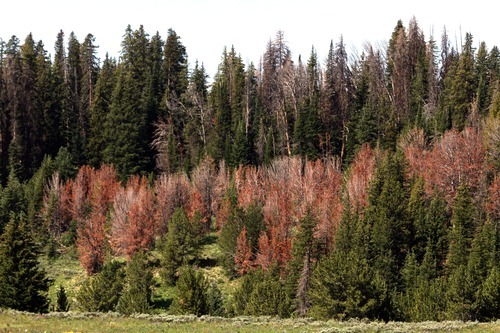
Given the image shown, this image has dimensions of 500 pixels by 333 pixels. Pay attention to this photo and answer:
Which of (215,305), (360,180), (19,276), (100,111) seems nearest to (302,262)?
(215,305)

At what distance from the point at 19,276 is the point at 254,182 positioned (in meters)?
38.0

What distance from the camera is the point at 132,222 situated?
67.1 metres

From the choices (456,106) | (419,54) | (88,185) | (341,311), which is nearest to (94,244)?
(88,185)

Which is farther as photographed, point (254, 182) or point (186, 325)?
point (254, 182)

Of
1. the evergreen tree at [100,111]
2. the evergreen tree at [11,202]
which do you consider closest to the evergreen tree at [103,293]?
the evergreen tree at [11,202]

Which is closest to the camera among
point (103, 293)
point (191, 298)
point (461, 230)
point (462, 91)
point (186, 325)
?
point (186, 325)

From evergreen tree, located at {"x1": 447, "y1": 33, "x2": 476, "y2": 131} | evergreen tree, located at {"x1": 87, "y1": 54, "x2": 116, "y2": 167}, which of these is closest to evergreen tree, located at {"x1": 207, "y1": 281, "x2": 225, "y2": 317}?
evergreen tree, located at {"x1": 447, "y1": 33, "x2": 476, "y2": 131}

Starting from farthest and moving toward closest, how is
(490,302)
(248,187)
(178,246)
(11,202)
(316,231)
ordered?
(11,202) < (248,187) < (178,246) < (316,231) < (490,302)

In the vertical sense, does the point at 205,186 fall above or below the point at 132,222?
above

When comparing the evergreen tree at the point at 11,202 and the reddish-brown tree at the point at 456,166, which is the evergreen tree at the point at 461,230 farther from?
the evergreen tree at the point at 11,202

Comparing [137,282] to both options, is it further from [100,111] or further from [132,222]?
[100,111]

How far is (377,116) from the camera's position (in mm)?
95562

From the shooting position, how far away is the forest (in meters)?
45.5

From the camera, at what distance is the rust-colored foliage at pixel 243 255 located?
62.4 metres
